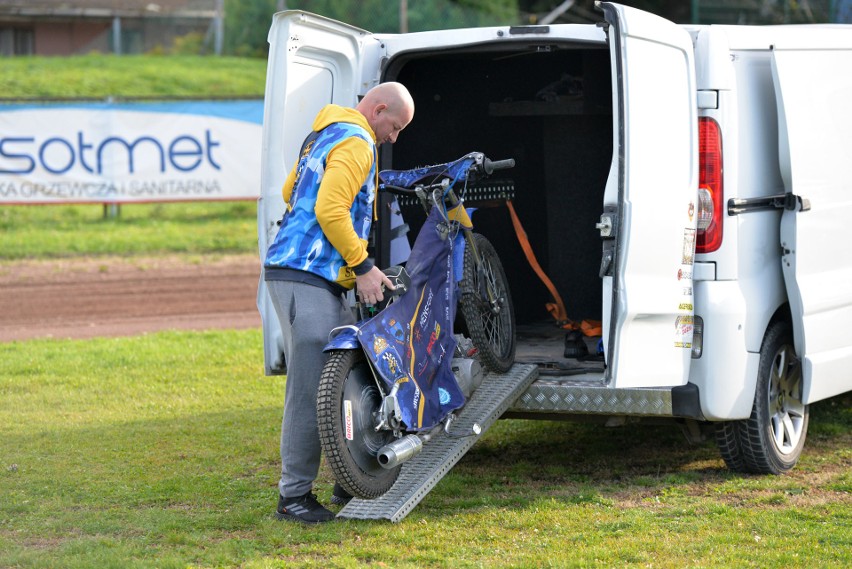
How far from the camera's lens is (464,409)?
251 inches

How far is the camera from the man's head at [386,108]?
597cm

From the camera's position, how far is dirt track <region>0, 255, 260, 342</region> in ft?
41.8

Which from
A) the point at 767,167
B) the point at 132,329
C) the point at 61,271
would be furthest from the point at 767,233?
the point at 61,271

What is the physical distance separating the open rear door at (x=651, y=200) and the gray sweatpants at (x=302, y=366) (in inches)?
53.7

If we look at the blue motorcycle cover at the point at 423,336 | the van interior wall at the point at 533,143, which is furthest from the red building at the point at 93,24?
the blue motorcycle cover at the point at 423,336

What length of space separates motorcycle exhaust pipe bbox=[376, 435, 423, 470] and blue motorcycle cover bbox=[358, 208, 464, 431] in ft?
0.37

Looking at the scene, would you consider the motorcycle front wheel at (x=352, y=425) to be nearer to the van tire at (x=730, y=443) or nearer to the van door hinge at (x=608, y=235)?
the van door hinge at (x=608, y=235)

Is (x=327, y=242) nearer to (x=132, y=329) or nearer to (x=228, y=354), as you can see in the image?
(x=228, y=354)

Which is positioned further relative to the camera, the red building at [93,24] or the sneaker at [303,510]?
the red building at [93,24]

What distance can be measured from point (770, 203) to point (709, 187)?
0.46m

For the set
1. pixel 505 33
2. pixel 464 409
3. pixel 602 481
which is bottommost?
pixel 602 481

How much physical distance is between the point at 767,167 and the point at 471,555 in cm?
263

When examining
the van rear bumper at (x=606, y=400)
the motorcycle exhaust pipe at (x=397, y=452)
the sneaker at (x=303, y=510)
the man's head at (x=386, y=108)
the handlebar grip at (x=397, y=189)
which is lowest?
the sneaker at (x=303, y=510)

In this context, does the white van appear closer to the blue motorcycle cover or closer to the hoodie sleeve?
the blue motorcycle cover
